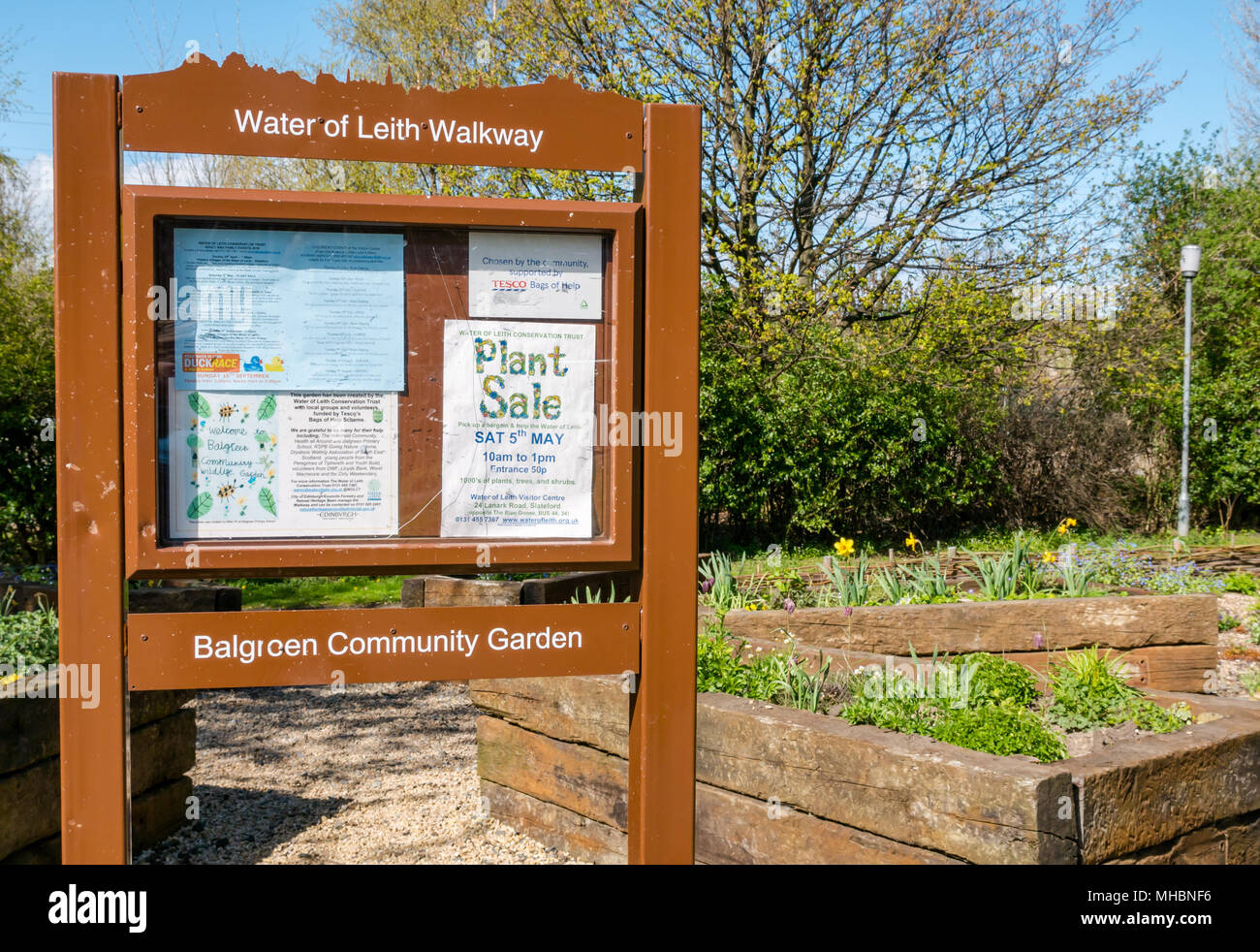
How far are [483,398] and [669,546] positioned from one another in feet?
1.83

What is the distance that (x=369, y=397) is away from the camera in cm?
221

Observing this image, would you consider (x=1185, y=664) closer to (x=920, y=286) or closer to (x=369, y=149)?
(x=369, y=149)

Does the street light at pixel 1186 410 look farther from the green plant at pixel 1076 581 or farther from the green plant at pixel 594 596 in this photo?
the green plant at pixel 594 596

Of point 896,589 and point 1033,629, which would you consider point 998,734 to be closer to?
point 1033,629

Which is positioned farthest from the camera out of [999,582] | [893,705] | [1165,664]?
[999,582]

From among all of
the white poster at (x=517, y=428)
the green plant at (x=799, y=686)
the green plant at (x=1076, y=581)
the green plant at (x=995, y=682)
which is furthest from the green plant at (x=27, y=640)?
Answer: the green plant at (x=1076, y=581)

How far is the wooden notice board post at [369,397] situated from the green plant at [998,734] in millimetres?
1183

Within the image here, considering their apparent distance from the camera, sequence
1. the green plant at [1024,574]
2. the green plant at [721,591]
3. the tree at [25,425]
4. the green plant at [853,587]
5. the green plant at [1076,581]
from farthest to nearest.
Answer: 1. the tree at [25,425]
2. the green plant at [1024,574]
3. the green plant at [1076,581]
4. the green plant at [853,587]
5. the green plant at [721,591]

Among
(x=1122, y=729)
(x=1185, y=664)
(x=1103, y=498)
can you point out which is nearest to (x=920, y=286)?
(x=1103, y=498)

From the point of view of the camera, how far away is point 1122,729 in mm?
3586

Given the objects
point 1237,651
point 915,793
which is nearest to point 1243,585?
point 1237,651

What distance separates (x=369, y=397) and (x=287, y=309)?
0.86 ft

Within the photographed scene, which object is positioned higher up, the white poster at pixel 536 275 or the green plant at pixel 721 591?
the white poster at pixel 536 275

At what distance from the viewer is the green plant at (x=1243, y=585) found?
7719mm
